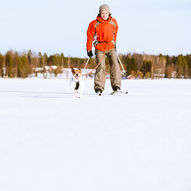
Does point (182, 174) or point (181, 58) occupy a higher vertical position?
point (181, 58)

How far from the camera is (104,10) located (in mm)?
7586

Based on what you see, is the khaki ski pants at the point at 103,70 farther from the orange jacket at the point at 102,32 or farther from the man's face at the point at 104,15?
the man's face at the point at 104,15

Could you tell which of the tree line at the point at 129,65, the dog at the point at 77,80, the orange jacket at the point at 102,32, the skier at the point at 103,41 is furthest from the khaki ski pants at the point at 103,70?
the tree line at the point at 129,65

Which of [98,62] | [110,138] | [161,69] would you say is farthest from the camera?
[161,69]

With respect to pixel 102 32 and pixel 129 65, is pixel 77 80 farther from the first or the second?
pixel 129 65

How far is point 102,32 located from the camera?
778 cm

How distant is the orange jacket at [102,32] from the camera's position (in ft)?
25.4

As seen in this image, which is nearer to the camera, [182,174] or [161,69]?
[182,174]

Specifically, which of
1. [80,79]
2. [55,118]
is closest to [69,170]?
[55,118]

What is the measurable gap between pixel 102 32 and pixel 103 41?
0.96 feet

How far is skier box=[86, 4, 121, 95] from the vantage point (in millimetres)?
7730

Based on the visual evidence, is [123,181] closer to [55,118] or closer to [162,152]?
[162,152]

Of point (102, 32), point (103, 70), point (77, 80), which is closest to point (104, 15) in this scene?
point (102, 32)

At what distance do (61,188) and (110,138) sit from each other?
1.20 meters
